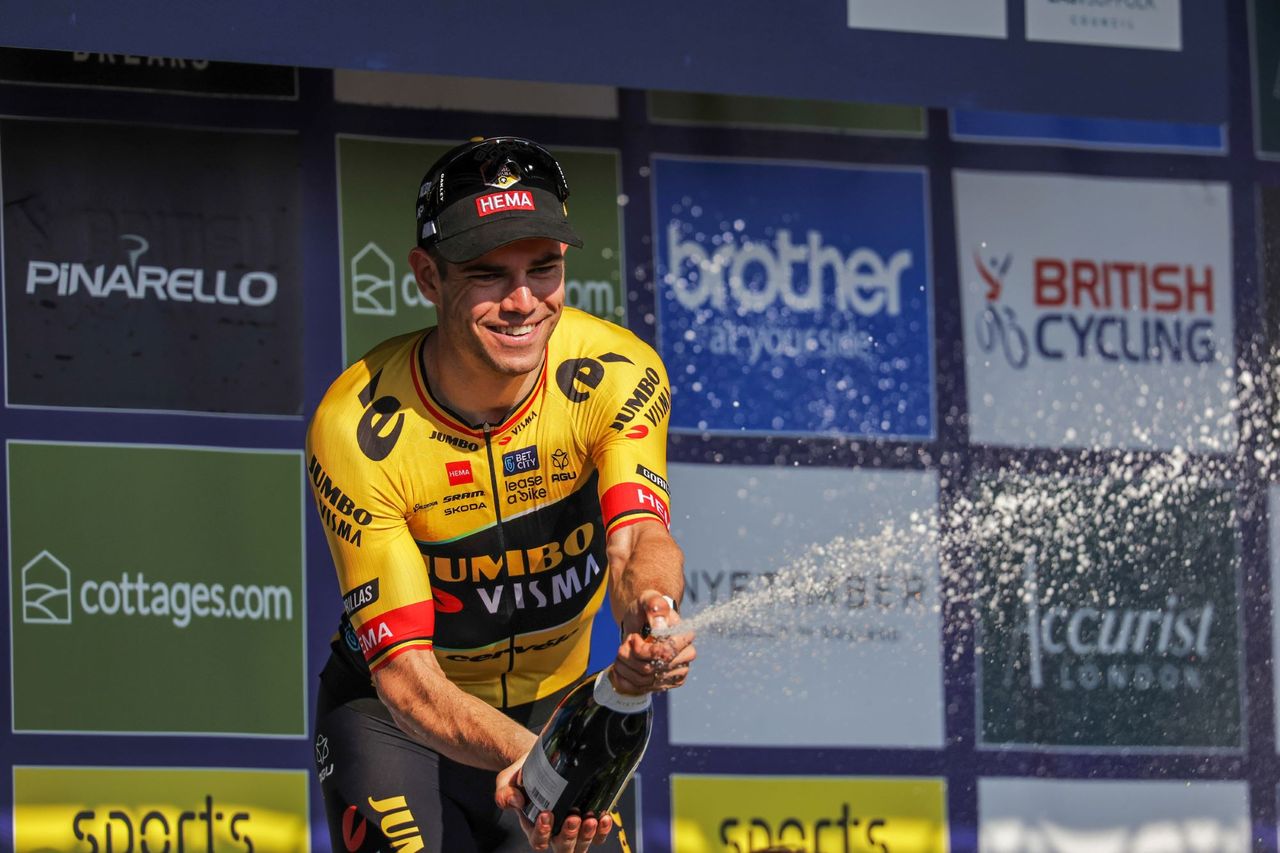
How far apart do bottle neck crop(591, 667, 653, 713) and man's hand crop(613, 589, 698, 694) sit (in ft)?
0.08

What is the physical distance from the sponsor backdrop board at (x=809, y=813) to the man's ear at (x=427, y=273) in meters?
1.92

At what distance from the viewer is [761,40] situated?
191 inches

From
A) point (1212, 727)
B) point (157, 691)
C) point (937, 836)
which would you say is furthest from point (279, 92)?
point (1212, 727)

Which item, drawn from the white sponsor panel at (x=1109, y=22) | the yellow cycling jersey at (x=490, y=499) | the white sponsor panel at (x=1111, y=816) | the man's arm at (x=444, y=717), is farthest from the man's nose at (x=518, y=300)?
the white sponsor panel at (x=1111, y=816)

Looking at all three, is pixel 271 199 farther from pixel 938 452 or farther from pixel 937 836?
pixel 937 836

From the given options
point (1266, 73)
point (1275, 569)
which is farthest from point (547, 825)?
point (1266, 73)

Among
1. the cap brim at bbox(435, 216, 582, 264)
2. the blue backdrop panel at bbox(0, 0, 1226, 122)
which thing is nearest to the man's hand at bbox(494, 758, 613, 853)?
the cap brim at bbox(435, 216, 582, 264)

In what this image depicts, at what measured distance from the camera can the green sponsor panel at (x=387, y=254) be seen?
16.4 feet

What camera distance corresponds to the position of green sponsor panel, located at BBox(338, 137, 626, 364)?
501 centimetres

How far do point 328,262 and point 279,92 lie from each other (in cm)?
44

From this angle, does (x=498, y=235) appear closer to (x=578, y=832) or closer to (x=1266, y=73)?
(x=578, y=832)

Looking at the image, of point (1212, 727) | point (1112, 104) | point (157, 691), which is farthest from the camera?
point (1212, 727)

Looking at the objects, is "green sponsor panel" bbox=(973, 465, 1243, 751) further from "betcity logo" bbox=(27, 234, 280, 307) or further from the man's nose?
the man's nose

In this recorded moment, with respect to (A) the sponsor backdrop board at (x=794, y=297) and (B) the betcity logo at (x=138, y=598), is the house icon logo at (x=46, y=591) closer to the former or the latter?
(B) the betcity logo at (x=138, y=598)
